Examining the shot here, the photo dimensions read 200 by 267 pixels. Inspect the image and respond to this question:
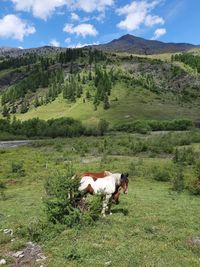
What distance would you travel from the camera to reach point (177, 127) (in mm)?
142250

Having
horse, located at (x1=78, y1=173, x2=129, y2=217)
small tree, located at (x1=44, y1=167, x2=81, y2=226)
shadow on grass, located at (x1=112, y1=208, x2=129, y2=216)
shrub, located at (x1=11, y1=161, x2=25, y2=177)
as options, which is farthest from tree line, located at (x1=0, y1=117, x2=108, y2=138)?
small tree, located at (x1=44, y1=167, x2=81, y2=226)

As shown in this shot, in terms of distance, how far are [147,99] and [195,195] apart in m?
162

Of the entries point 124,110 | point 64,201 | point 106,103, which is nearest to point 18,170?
point 64,201

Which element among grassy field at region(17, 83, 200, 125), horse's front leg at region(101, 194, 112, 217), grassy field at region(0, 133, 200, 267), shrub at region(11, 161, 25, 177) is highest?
grassy field at region(17, 83, 200, 125)

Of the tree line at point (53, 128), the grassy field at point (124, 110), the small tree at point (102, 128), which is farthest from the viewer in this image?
the grassy field at point (124, 110)

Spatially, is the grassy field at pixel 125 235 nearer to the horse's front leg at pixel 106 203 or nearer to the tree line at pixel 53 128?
the horse's front leg at pixel 106 203

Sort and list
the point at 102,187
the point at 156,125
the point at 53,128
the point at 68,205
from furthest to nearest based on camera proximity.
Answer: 1. the point at 156,125
2. the point at 53,128
3. the point at 102,187
4. the point at 68,205

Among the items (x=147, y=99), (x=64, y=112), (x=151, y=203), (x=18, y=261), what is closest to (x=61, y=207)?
(x=18, y=261)

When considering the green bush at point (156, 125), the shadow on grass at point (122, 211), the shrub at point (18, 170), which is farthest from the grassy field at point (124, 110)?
the shadow on grass at point (122, 211)

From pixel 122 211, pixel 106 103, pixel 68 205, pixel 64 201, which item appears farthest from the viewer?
pixel 106 103

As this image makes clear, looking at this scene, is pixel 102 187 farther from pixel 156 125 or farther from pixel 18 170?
pixel 156 125

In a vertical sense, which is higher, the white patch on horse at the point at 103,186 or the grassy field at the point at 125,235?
the white patch on horse at the point at 103,186

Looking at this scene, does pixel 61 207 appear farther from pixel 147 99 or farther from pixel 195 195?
pixel 147 99

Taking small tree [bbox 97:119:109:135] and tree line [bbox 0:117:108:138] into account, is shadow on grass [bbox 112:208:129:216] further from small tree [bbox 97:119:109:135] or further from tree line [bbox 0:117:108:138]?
small tree [bbox 97:119:109:135]
